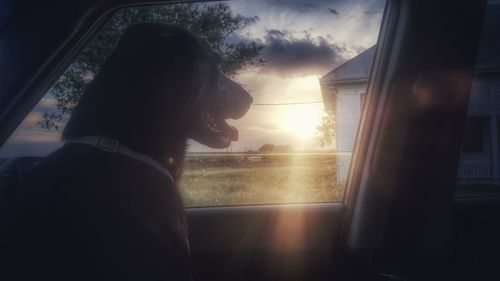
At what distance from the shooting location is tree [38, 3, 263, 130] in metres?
2.27

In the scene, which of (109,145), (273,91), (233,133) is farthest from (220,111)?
(109,145)

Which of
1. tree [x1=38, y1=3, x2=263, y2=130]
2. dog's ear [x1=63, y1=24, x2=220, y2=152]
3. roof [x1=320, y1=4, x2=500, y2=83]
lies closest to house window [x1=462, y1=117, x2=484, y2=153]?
roof [x1=320, y1=4, x2=500, y2=83]

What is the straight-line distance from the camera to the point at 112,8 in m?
2.24

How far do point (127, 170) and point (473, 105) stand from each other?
5.07ft

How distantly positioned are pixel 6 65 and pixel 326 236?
→ 68.5 inches

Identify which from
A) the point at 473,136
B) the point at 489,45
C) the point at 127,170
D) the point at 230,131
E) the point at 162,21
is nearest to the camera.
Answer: the point at 127,170

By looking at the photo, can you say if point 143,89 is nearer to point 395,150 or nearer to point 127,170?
point 127,170

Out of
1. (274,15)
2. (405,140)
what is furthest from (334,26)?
(405,140)

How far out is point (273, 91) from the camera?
2432 mm

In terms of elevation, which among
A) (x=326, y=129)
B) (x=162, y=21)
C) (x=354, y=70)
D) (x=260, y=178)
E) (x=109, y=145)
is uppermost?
(x=162, y=21)

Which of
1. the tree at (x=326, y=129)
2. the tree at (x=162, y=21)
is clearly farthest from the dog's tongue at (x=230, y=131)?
the tree at (x=326, y=129)

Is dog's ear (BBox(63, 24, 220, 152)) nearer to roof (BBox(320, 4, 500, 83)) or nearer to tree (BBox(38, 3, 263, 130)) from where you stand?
tree (BBox(38, 3, 263, 130))

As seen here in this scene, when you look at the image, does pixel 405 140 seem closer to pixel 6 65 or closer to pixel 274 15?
pixel 274 15

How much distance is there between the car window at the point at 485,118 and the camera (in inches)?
83.9
